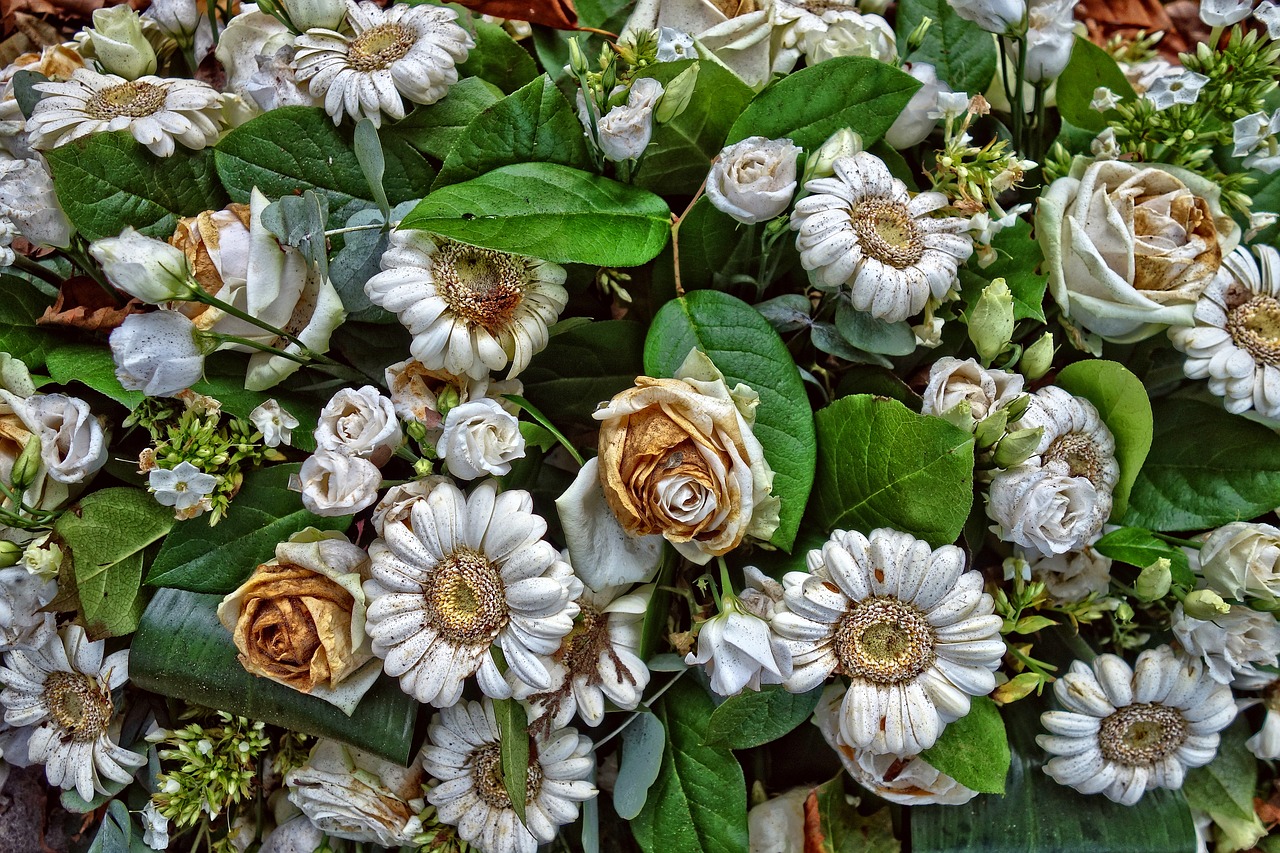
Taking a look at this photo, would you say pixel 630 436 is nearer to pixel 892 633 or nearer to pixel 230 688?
pixel 892 633

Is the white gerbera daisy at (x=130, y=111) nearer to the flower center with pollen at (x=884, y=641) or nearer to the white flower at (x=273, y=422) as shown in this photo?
the white flower at (x=273, y=422)

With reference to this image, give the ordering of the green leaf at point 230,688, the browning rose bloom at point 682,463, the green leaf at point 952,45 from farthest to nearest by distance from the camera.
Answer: the green leaf at point 952,45 → the green leaf at point 230,688 → the browning rose bloom at point 682,463

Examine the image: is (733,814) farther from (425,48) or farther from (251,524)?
(425,48)

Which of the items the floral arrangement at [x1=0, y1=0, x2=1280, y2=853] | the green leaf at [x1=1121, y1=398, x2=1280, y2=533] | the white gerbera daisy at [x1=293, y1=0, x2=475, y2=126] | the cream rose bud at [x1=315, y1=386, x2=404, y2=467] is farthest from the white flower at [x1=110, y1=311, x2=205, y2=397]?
the green leaf at [x1=1121, y1=398, x2=1280, y2=533]

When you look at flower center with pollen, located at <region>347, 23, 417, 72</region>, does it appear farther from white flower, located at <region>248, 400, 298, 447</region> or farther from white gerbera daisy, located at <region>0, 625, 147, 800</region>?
white gerbera daisy, located at <region>0, 625, 147, 800</region>

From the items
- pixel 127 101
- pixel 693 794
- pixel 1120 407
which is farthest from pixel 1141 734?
pixel 127 101

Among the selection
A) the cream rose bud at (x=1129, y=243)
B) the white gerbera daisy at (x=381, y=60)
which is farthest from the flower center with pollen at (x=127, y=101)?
the cream rose bud at (x=1129, y=243)
